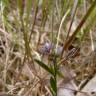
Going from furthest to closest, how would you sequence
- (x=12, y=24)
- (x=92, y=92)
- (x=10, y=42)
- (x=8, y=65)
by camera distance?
(x=12, y=24)
(x=10, y=42)
(x=8, y=65)
(x=92, y=92)

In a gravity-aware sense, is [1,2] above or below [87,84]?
above

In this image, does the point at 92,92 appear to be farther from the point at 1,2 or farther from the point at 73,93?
the point at 1,2

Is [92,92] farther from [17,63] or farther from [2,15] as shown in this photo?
[2,15]

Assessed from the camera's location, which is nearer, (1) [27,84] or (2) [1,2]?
(1) [27,84]

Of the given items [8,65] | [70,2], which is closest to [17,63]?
[8,65]

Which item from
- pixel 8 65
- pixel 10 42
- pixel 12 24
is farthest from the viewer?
pixel 12 24

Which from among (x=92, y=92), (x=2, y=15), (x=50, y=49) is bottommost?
(x=92, y=92)
